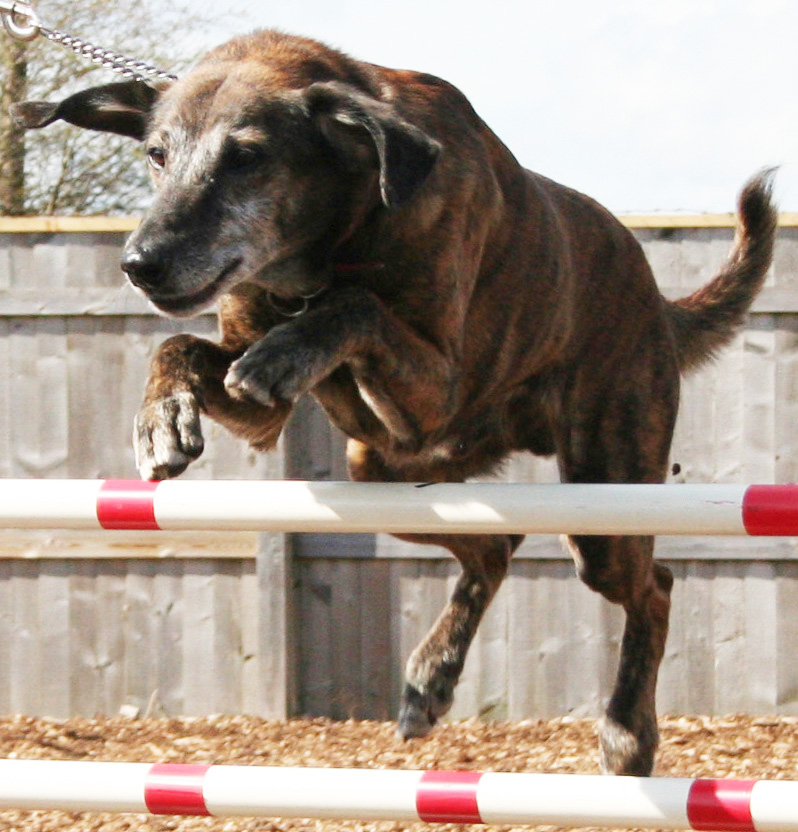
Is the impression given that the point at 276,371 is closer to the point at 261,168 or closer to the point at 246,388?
the point at 246,388

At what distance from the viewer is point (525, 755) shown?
19.9 ft

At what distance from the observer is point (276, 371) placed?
2896 millimetres

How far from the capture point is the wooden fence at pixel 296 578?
6.49 metres

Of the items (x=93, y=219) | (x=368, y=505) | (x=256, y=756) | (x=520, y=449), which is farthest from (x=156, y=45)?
(x=368, y=505)

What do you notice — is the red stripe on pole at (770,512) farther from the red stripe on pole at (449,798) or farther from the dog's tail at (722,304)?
the dog's tail at (722,304)

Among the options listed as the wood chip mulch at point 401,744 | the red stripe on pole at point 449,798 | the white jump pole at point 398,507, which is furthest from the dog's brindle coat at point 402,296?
the wood chip mulch at point 401,744

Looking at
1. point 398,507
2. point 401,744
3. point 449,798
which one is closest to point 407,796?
point 449,798

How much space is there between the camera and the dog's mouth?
9.91 feet

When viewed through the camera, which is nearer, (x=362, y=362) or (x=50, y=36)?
(x=362, y=362)

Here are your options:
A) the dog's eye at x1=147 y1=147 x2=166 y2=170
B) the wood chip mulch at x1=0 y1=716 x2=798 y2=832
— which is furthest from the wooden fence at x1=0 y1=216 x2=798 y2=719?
the dog's eye at x1=147 y1=147 x2=166 y2=170

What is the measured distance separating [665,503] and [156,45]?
9824mm

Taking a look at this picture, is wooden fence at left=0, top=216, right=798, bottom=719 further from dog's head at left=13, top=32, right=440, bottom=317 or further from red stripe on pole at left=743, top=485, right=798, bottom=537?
red stripe on pole at left=743, top=485, right=798, bottom=537

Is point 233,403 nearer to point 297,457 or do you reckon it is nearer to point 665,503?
point 665,503

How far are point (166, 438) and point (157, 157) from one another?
735 millimetres
